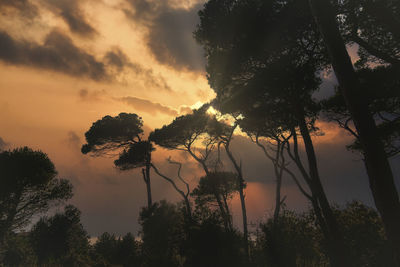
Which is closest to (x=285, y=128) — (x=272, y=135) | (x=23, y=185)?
(x=272, y=135)

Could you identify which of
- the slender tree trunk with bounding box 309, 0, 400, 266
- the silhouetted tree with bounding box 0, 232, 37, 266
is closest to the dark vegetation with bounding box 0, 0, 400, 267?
the slender tree trunk with bounding box 309, 0, 400, 266

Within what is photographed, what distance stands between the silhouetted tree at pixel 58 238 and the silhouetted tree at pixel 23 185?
776 centimetres

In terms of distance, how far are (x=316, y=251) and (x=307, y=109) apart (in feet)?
29.2

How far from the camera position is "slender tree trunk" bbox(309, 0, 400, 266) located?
4.52 m

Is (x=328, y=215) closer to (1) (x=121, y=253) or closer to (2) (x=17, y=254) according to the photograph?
(1) (x=121, y=253)

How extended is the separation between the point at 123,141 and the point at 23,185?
33.3 feet

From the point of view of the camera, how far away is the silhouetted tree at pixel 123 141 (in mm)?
27688

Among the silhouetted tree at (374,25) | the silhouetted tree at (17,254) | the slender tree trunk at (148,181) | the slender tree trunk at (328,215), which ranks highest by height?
the silhouetted tree at (374,25)

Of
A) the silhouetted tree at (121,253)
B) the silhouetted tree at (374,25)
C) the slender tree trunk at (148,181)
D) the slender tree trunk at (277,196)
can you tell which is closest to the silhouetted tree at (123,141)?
the slender tree trunk at (148,181)

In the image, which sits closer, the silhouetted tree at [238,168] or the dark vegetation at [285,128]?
the dark vegetation at [285,128]

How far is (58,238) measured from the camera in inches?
1192

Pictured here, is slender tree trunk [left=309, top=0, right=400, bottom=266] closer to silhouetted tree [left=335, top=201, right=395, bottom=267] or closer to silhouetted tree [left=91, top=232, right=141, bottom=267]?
silhouetted tree [left=335, top=201, right=395, bottom=267]

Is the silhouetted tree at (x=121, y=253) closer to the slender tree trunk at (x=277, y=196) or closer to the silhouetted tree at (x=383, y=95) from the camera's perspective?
the slender tree trunk at (x=277, y=196)

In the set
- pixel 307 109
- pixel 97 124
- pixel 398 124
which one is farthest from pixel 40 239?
pixel 398 124
